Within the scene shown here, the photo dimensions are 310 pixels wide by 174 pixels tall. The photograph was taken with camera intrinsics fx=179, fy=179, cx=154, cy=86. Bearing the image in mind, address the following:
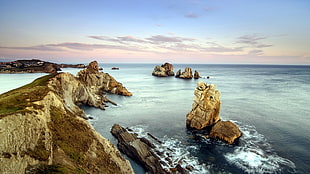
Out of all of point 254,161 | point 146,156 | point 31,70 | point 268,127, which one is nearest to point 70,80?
point 146,156

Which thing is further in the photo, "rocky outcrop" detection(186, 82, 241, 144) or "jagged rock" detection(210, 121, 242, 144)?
"rocky outcrop" detection(186, 82, 241, 144)

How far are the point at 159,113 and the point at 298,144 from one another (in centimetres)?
3039

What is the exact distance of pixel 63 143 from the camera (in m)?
18.5

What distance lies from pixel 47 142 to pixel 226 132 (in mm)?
29009

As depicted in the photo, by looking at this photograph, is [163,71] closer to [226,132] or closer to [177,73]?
[177,73]

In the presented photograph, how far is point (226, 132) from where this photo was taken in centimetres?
3350

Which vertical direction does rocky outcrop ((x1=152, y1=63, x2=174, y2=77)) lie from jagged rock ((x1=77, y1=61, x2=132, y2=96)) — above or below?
above

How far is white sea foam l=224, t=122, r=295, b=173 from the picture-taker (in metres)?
24.8

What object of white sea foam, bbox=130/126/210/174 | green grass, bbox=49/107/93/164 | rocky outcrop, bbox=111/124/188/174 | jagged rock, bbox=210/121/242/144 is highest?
green grass, bbox=49/107/93/164

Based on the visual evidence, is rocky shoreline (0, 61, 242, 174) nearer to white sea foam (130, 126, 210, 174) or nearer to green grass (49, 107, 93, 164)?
green grass (49, 107, 93, 164)

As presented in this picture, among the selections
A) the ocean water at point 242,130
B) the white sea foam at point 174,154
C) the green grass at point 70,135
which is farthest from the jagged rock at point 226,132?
the green grass at point 70,135

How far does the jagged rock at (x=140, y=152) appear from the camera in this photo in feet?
78.8

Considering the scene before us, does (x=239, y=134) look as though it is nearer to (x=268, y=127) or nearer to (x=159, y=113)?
(x=268, y=127)

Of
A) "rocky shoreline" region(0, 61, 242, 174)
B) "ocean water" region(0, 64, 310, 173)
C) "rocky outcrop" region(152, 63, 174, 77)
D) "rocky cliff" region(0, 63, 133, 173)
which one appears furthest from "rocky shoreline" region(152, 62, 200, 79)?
"rocky cliff" region(0, 63, 133, 173)
